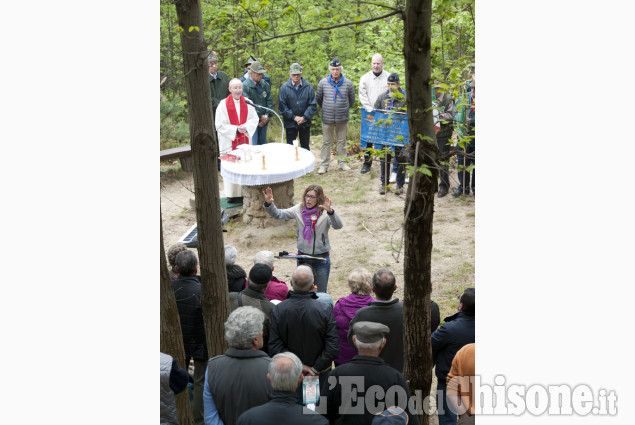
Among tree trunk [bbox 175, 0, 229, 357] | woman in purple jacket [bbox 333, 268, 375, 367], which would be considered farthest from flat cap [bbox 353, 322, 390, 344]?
tree trunk [bbox 175, 0, 229, 357]

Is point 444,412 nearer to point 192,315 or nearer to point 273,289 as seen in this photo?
point 273,289

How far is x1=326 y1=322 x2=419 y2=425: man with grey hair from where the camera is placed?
358 cm

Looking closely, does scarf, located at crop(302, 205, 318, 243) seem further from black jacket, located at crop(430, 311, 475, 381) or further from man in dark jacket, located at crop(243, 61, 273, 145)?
man in dark jacket, located at crop(243, 61, 273, 145)

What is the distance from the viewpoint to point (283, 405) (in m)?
3.26

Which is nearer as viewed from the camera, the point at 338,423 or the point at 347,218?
the point at 338,423

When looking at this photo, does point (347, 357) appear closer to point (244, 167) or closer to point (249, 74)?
point (244, 167)

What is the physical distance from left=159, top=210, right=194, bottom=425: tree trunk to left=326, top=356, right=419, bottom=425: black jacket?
4.63 feet

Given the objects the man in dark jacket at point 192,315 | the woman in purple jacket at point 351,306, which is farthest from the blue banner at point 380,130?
the man in dark jacket at point 192,315

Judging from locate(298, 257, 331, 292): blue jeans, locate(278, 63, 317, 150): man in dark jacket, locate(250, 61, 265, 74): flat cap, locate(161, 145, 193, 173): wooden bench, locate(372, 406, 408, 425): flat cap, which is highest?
locate(250, 61, 265, 74): flat cap

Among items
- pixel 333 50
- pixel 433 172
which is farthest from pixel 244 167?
pixel 333 50

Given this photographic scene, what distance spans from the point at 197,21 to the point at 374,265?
4.95 meters

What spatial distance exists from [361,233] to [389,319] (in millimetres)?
5152

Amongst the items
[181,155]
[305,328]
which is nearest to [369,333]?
[305,328]

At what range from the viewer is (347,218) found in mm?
10242
